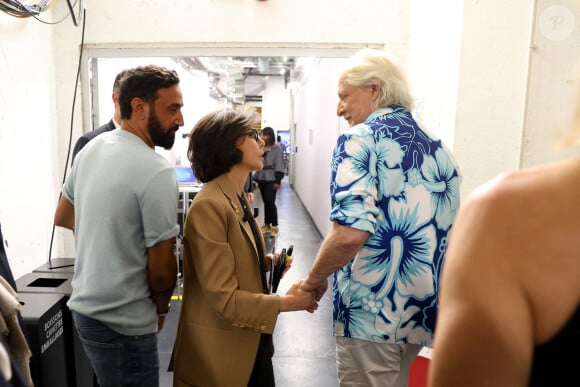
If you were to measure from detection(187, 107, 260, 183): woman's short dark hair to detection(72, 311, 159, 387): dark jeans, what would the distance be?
60cm


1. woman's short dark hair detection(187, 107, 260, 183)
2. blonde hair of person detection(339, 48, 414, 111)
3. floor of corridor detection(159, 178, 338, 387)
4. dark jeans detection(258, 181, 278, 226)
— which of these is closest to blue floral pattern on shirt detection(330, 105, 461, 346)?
blonde hair of person detection(339, 48, 414, 111)

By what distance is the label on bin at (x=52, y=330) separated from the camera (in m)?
1.63

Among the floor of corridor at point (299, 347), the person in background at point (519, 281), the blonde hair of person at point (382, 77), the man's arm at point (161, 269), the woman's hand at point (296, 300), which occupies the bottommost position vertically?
the floor of corridor at point (299, 347)

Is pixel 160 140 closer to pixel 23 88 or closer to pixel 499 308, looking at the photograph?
pixel 499 308

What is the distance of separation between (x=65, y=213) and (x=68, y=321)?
50 centimetres

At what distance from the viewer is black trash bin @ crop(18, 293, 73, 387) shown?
1582mm

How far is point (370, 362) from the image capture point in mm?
1428

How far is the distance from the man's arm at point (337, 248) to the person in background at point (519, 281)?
82 cm

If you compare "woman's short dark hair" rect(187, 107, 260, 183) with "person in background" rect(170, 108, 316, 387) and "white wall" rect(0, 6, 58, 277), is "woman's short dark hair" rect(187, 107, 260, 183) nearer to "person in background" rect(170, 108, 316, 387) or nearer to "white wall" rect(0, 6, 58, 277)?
"person in background" rect(170, 108, 316, 387)

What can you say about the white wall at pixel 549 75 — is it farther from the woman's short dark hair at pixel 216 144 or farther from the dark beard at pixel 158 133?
the dark beard at pixel 158 133

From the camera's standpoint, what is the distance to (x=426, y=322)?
141 centimetres

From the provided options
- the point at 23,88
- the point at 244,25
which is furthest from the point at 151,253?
the point at 244,25

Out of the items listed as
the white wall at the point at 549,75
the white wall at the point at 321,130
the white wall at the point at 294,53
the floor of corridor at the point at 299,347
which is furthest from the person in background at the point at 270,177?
the white wall at the point at 549,75

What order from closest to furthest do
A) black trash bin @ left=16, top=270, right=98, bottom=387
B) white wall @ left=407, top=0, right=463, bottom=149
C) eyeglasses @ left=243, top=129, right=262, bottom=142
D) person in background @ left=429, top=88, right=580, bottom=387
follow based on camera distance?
person in background @ left=429, top=88, right=580, bottom=387, eyeglasses @ left=243, top=129, right=262, bottom=142, black trash bin @ left=16, top=270, right=98, bottom=387, white wall @ left=407, top=0, right=463, bottom=149
